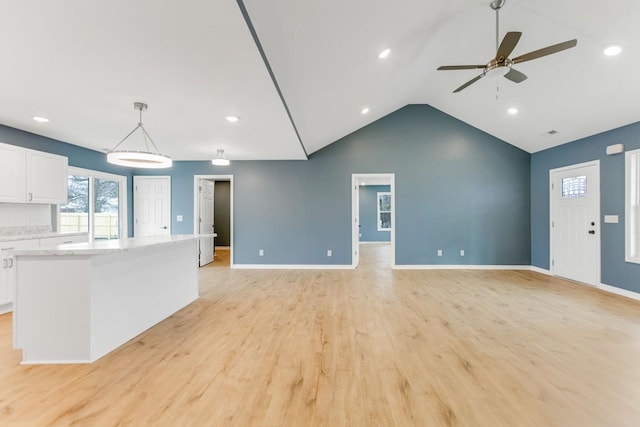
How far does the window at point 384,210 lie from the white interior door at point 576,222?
6.12 meters

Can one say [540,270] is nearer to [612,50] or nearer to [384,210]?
[612,50]

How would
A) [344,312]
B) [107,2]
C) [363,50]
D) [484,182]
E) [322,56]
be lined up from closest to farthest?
[107,2], [322,56], [363,50], [344,312], [484,182]

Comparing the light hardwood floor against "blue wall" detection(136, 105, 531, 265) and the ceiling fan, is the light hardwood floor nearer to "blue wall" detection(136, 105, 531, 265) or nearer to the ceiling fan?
"blue wall" detection(136, 105, 531, 265)

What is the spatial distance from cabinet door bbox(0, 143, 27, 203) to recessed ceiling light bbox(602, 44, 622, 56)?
7455 millimetres

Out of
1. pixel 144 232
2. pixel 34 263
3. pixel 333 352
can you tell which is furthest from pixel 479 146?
pixel 144 232

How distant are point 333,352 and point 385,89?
4111 mm

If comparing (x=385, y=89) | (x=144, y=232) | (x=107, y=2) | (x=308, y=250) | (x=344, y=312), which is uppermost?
(x=385, y=89)

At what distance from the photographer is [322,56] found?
3.01 m

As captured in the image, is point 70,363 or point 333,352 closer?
point 70,363

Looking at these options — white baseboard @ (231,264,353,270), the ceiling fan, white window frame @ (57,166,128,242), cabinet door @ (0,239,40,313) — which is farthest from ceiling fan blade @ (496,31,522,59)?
white window frame @ (57,166,128,242)

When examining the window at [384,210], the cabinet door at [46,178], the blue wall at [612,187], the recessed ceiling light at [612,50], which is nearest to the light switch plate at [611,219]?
the blue wall at [612,187]

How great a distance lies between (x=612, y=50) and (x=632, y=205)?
2339 millimetres

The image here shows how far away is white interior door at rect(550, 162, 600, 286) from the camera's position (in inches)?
187

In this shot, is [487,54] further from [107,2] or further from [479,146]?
[107,2]
